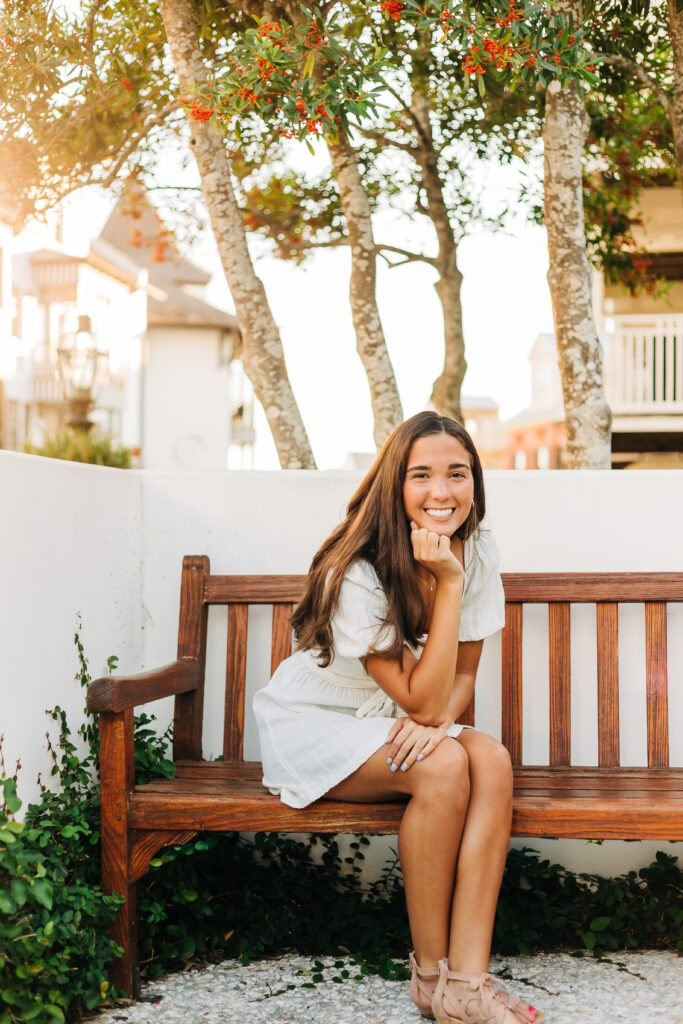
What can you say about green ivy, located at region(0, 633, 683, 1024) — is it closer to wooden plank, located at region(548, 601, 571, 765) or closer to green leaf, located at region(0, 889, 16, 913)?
green leaf, located at region(0, 889, 16, 913)

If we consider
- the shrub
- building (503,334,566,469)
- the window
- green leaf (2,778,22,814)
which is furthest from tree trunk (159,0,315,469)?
the window

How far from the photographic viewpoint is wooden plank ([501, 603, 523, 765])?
314 centimetres

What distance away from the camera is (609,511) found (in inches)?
131

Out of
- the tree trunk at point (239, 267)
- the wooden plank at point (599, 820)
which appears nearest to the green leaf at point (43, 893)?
the wooden plank at point (599, 820)

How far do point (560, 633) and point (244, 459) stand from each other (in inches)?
1141

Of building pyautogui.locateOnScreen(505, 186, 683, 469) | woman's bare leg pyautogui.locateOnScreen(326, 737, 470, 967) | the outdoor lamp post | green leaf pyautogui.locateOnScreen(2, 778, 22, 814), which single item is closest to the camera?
green leaf pyautogui.locateOnScreen(2, 778, 22, 814)

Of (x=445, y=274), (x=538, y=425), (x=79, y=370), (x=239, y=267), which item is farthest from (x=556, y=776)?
(x=538, y=425)

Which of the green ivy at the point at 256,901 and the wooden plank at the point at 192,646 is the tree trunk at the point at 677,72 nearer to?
the wooden plank at the point at 192,646

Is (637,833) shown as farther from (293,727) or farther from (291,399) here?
(291,399)

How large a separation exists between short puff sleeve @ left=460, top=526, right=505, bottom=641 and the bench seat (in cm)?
42

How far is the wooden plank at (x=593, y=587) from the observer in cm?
309

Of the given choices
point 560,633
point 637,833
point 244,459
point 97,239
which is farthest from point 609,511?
point 244,459

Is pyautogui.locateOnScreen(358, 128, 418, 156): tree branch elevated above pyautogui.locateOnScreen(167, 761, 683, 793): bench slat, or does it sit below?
above

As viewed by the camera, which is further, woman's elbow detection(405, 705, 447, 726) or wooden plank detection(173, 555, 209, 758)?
wooden plank detection(173, 555, 209, 758)
